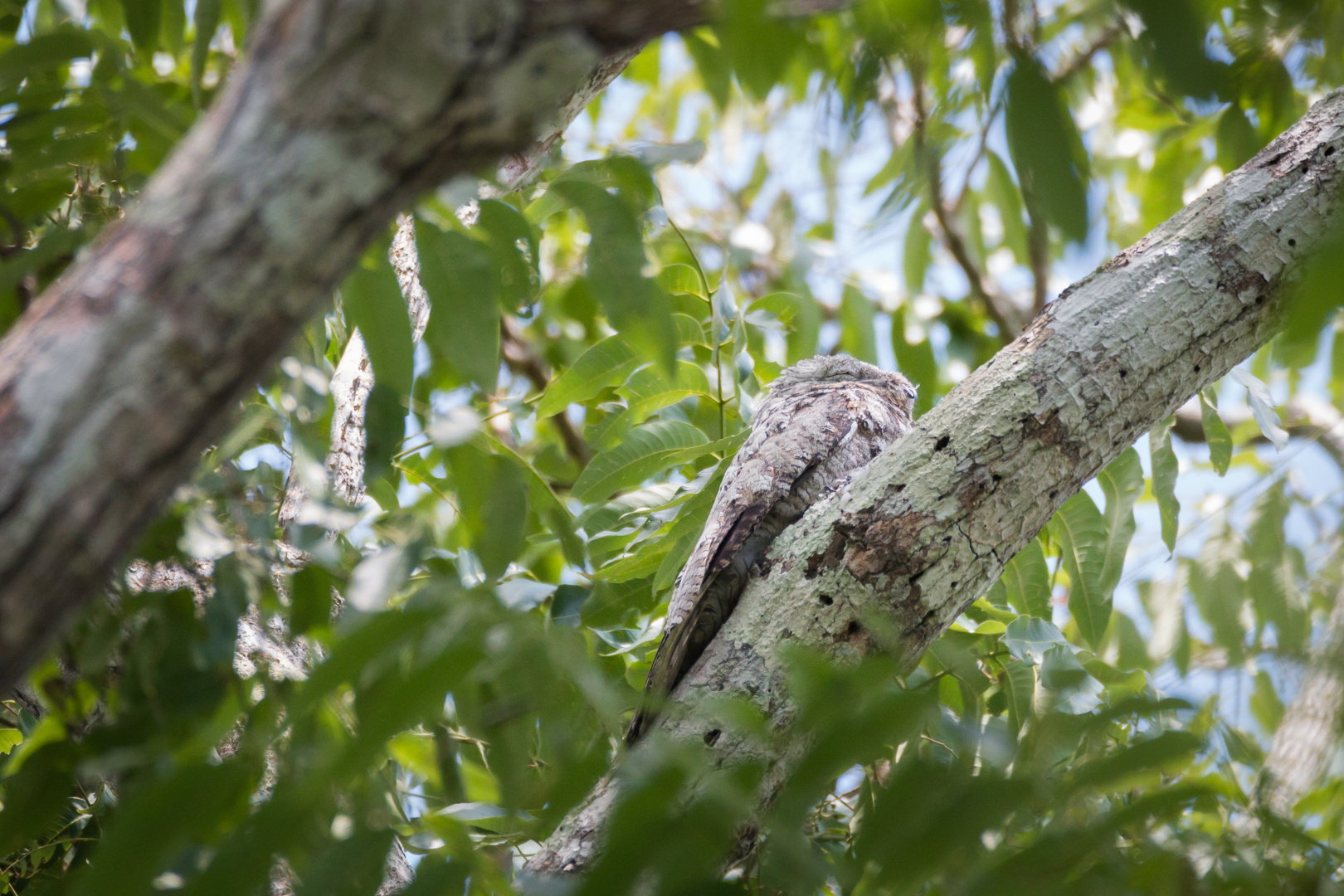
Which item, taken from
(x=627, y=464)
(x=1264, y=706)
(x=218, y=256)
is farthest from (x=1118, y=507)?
(x=218, y=256)

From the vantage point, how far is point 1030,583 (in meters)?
2.23

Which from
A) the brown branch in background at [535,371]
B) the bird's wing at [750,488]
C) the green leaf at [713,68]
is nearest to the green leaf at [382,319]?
the green leaf at [713,68]

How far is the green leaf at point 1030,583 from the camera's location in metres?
2.21

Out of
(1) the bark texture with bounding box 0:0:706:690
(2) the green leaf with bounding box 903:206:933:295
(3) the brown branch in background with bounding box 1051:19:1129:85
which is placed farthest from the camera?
(2) the green leaf with bounding box 903:206:933:295

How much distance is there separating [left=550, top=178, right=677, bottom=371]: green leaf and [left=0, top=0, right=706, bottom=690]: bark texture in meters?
0.33

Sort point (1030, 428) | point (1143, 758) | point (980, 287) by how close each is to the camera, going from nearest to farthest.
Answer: point (1143, 758)
point (1030, 428)
point (980, 287)

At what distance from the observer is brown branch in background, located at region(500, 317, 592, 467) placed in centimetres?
454

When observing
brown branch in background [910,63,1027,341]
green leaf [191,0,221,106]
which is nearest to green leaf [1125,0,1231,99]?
green leaf [191,0,221,106]

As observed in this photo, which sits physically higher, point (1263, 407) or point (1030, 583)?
point (1263, 407)

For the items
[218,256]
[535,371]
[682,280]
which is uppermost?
[535,371]

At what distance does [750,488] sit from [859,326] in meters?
0.58

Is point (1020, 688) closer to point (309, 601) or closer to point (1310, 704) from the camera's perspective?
point (1310, 704)

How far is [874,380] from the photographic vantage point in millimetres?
3268

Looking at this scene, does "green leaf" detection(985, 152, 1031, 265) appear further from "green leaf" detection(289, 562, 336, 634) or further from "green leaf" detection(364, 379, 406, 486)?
"green leaf" detection(289, 562, 336, 634)
